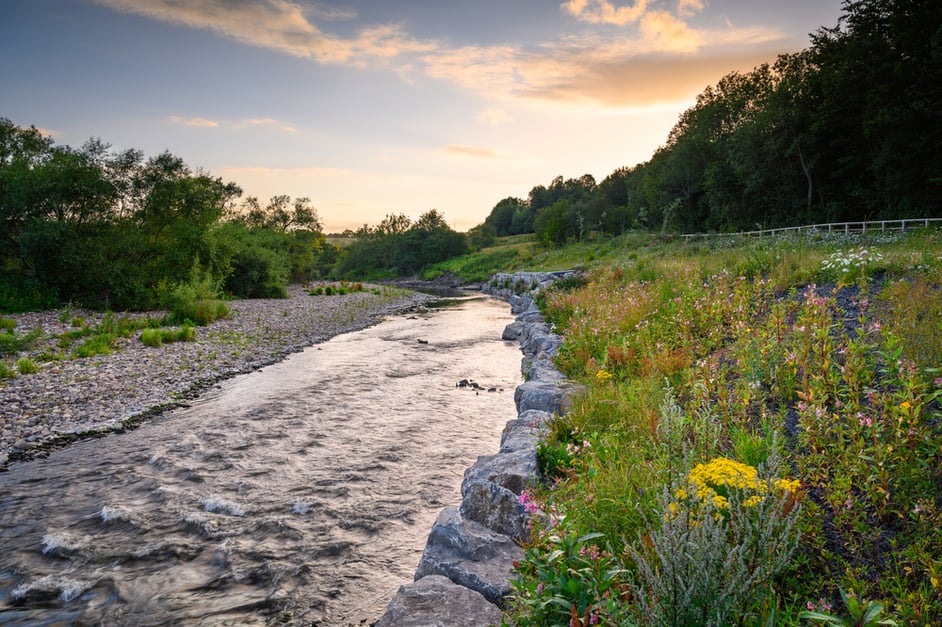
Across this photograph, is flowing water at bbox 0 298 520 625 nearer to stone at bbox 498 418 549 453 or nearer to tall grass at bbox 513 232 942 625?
stone at bbox 498 418 549 453

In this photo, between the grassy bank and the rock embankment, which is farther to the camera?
the rock embankment

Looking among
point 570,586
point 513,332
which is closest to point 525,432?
point 570,586

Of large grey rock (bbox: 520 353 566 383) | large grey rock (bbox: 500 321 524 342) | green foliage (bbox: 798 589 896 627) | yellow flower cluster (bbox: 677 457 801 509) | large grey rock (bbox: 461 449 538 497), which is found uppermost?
yellow flower cluster (bbox: 677 457 801 509)

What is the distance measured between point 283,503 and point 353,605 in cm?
211

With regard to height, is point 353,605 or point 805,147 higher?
point 805,147

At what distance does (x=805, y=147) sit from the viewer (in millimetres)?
39906

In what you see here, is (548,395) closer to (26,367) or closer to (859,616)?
(859,616)

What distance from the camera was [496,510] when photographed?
453 cm

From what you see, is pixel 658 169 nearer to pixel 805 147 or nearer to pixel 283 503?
pixel 805 147

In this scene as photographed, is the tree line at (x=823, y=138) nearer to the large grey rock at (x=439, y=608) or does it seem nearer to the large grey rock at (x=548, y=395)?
the large grey rock at (x=548, y=395)

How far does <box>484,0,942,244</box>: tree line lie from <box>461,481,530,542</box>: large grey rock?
89.5ft

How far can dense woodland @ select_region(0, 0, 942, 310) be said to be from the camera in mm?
20844

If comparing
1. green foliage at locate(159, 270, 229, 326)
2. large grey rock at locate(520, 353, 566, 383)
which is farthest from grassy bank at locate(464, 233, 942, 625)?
green foliage at locate(159, 270, 229, 326)

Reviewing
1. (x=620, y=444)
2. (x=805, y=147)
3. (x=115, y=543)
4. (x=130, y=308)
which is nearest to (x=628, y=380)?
(x=620, y=444)
